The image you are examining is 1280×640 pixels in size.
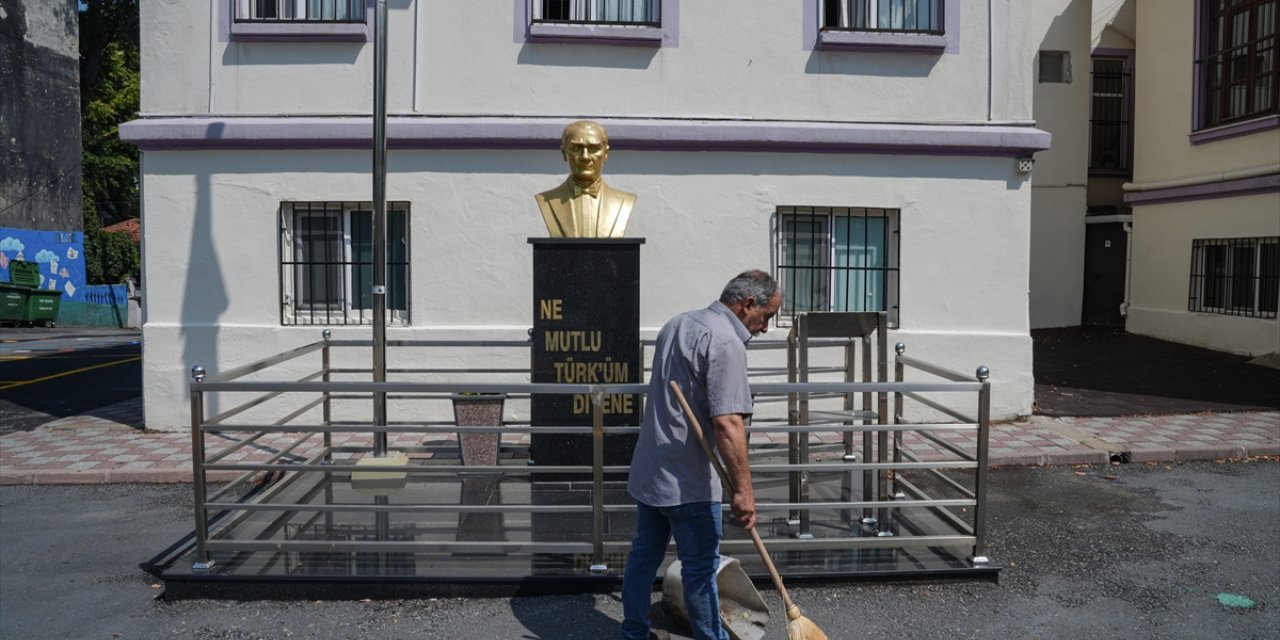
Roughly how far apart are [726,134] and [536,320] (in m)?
3.67

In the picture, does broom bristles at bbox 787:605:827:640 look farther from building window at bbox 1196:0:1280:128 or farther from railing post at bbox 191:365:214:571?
building window at bbox 1196:0:1280:128

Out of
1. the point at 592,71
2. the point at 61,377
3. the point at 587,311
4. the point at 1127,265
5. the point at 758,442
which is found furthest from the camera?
the point at 1127,265

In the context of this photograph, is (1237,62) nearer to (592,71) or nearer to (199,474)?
(592,71)

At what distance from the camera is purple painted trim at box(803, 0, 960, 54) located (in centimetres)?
985

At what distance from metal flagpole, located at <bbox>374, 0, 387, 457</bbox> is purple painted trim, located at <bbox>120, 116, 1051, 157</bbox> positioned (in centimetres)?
188

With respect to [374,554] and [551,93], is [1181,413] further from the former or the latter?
[374,554]

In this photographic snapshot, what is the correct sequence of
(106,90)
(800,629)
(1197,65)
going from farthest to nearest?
(106,90) < (1197,65) < (800,629)

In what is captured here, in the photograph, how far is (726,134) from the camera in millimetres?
9641

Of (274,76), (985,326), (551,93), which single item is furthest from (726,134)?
(274,76)

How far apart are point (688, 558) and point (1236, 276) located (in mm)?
13616

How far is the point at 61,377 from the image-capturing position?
13.6 meters

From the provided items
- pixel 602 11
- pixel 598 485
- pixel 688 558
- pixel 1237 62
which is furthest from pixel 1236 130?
pixel 688 558

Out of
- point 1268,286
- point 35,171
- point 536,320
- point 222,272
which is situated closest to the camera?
point 536,320

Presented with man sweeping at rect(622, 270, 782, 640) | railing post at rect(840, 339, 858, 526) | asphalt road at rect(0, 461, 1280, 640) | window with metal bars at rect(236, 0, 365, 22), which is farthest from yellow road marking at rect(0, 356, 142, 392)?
man sweeping at rect(622, 270, 782, 640)
